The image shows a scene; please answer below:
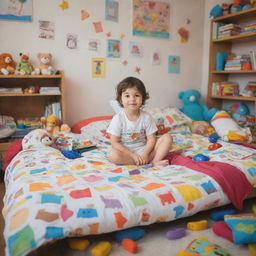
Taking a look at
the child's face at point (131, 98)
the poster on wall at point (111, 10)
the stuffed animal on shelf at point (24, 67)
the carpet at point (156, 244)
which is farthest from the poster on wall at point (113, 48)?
the carpet at point (156, 244)

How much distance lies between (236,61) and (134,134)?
5.64ft

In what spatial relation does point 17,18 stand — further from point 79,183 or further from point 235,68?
point 235,68

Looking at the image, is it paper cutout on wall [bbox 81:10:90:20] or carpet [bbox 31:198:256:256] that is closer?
carpet [bbox 31:198:256:256]

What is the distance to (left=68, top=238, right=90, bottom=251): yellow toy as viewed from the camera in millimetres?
1031

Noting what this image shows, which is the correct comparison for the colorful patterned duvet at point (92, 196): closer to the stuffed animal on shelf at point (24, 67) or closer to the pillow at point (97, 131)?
the pillow at point (97, 131)

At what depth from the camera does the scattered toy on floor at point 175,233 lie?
1120mm

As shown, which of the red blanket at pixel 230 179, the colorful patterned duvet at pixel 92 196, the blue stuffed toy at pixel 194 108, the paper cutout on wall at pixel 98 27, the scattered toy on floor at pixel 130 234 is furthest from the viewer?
the blue stuffed toy at pixel 194 108

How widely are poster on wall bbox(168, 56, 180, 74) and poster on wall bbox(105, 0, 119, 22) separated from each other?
79cm

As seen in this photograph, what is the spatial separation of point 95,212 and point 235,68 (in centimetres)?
244

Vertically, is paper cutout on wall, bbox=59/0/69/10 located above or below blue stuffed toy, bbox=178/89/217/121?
above

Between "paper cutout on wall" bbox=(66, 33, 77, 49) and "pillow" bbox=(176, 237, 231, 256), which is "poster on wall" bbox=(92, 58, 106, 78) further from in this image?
"pillow" bbox=(176, 237, 231, 256)

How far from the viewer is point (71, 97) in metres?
2.63

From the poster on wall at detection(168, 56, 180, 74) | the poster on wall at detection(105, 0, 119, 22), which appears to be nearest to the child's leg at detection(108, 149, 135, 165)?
the poster on wall at detection(105, 0, 119, 22)

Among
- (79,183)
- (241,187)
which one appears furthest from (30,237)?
(241,187)
